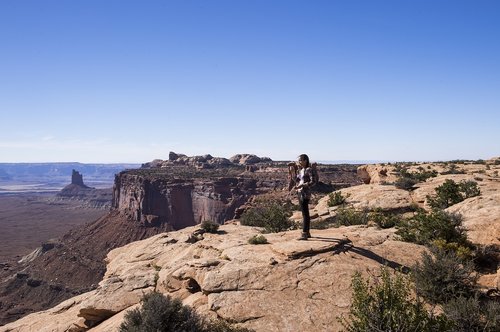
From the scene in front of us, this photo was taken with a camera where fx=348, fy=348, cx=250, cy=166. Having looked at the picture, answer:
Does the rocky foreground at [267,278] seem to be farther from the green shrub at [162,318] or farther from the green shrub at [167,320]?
the green shrub at [162,318]

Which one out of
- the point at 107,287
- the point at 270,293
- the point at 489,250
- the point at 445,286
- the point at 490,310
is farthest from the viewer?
the point at 107,287

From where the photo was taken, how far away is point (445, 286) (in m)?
8.49

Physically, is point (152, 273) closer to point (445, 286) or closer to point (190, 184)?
point (445, 286)

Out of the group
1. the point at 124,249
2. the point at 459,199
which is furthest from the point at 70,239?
the point at 459,199

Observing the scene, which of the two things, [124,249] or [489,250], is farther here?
[124,249]

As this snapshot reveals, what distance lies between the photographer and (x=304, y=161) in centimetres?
1205

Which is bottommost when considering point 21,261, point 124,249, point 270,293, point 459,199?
point 21,261

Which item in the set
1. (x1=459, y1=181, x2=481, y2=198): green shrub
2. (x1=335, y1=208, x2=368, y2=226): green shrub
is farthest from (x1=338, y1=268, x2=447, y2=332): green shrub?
(x1=459, y1=181, x2=481, y2=198): green shrub

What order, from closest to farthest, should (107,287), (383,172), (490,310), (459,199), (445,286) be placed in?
(490,310) < (445,286) < (107,287) < (459,199) < (383,172)

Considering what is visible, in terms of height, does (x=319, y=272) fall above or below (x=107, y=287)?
above

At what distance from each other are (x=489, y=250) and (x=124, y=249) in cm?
1796

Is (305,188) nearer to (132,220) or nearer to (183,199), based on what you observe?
(183,199)

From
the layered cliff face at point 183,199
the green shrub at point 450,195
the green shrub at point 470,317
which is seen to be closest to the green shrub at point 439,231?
the green shrub at point 470,317

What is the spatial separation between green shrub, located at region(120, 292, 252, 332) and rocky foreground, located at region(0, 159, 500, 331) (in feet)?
2.07
